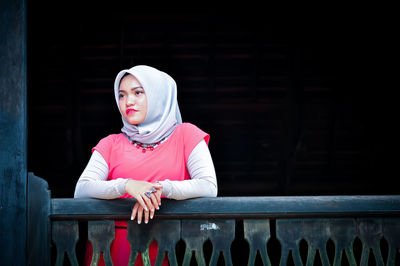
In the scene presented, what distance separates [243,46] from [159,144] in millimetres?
3458

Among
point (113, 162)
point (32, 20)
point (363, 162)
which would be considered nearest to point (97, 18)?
point (32, 20)

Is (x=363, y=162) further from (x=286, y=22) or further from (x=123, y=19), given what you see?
(x=123, y=19)

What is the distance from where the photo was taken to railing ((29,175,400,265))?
6.31 feet

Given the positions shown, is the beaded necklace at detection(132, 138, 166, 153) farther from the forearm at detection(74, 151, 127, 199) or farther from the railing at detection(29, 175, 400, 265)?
the railing at detection(29, 175, 400, 265)

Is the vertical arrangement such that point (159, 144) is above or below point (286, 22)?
below

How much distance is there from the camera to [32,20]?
4.83 m

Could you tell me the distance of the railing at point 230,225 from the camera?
1.92 m

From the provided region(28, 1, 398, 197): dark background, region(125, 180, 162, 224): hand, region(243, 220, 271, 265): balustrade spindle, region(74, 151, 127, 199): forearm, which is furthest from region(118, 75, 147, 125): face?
region(28, 1, 398, 197): dark background

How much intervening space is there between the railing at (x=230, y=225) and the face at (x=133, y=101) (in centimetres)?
49

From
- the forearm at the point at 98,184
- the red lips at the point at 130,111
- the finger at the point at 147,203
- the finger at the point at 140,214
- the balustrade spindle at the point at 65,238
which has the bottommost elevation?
the balustrade spindle at the point at 65,238

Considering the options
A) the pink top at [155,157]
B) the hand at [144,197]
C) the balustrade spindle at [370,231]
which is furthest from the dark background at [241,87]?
the balustrade spindle at [370,231]

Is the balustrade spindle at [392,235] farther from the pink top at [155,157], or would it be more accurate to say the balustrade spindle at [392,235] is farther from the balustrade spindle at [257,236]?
the pink top at [155,157]

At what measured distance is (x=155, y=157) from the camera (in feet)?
6.94

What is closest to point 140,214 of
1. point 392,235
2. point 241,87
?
point 392,235
